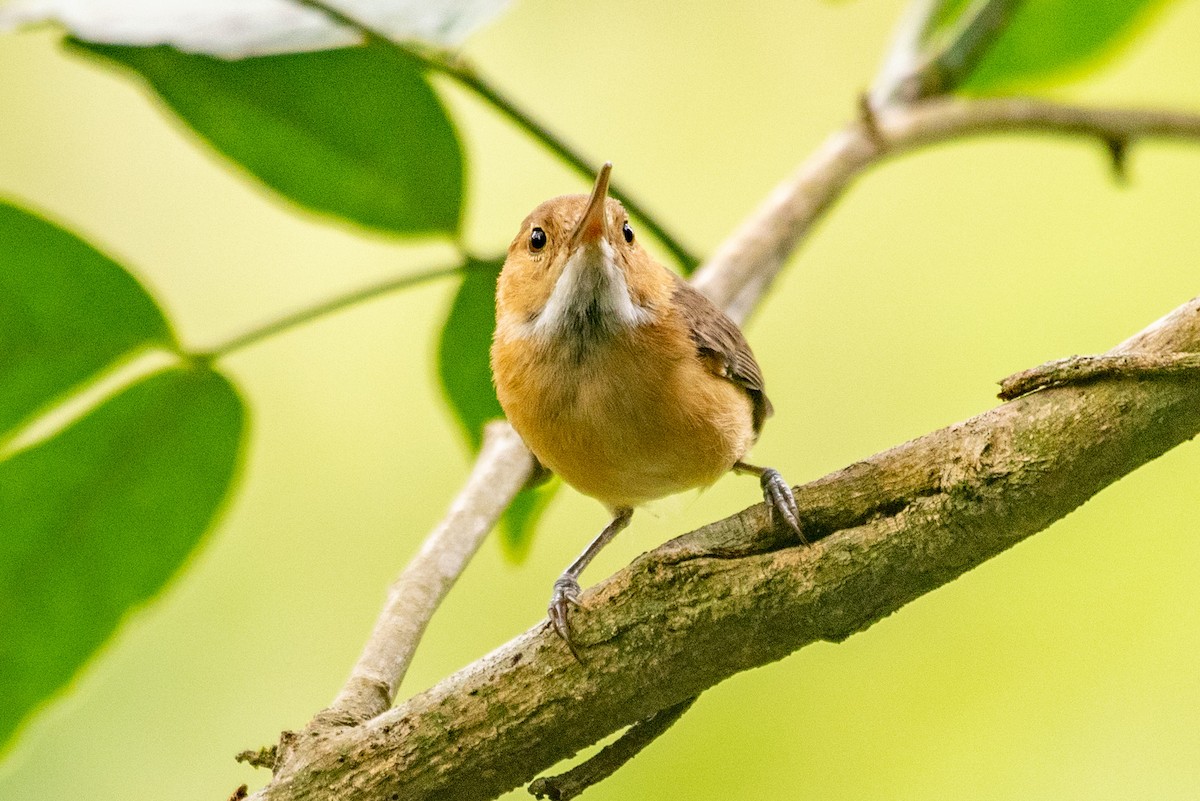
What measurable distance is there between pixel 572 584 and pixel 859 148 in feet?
5.24

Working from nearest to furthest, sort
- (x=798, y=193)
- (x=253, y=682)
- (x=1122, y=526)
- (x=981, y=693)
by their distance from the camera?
(x=798, y=193), (x=981, y=693), (x=1122, y=526), (x=253, y=682)

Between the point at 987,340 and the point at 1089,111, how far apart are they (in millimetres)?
1261

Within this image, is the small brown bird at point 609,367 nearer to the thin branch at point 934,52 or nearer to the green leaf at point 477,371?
the green leaf at point 477,371

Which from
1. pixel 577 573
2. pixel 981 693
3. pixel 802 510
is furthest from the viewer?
pixel 981 693

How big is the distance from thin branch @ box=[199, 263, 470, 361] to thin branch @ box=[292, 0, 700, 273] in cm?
38

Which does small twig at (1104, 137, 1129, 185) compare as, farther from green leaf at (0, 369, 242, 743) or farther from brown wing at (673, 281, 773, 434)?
green leaf at (0, 369, 242, 743)

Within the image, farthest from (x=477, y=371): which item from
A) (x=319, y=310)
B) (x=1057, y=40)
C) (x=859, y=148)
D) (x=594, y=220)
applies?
(x=1057, y=40)

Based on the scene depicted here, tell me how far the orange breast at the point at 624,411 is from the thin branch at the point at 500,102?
54cm

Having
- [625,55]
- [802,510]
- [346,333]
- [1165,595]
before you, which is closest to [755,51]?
[625,55]

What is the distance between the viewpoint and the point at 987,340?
171 inches

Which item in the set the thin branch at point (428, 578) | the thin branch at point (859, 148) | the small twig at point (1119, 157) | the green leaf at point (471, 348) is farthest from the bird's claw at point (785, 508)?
the small twig at point (1119, 157)

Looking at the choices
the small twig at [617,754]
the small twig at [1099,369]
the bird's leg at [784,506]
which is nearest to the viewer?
the small twig at [1099,369]

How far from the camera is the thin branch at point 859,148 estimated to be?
9.76 feet

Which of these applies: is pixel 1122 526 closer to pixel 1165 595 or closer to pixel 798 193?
pixel 1165 595
